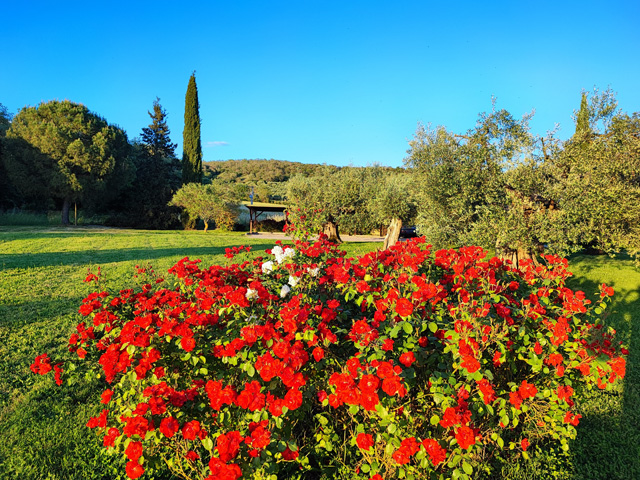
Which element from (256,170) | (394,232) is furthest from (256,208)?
(256,170)

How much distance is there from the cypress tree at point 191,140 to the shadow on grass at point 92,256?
18.2 m

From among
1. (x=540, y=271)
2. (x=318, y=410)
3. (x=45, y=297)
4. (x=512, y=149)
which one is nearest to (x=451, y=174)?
(x=512, y=149)

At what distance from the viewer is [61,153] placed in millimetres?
22547

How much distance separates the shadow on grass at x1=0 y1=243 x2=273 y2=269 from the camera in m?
9.42

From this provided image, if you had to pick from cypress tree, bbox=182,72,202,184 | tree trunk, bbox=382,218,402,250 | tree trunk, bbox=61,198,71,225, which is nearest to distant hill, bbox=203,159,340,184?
cypress tree, bbox=182,72,202,184

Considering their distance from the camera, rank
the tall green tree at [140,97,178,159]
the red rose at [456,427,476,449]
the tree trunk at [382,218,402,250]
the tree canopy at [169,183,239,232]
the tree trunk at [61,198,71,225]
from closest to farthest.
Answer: the red rose at [456,427,476,449] → the tree trunk at [382,218,402,250] → the tree trunk at [61,198,71,225] → the tree canopy at [169,183,239,232] → the tall green tree at [140,97,178,159]

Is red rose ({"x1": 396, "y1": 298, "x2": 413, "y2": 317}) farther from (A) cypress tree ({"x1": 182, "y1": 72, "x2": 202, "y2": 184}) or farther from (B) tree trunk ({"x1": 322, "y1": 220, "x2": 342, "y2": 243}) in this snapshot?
(A) cypress tree ({"x1": 182, "y1": 72, "x2": 202, "y2": 184})

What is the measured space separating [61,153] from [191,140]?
32.3 feet

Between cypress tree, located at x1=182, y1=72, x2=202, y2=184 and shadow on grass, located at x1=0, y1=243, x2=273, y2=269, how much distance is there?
59.6ft

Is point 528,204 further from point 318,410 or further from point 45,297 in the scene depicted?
point 45,297

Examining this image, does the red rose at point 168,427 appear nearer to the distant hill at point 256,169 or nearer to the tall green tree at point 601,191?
the tall green tree at point 601,191

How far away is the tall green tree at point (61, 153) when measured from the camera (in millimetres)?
22141

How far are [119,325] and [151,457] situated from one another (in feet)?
3.17

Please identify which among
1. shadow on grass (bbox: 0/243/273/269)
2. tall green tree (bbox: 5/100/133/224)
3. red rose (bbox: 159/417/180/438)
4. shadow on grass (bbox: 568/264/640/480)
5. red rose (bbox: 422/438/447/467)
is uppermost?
tall green tree (bbox: 5/100/133/224)
